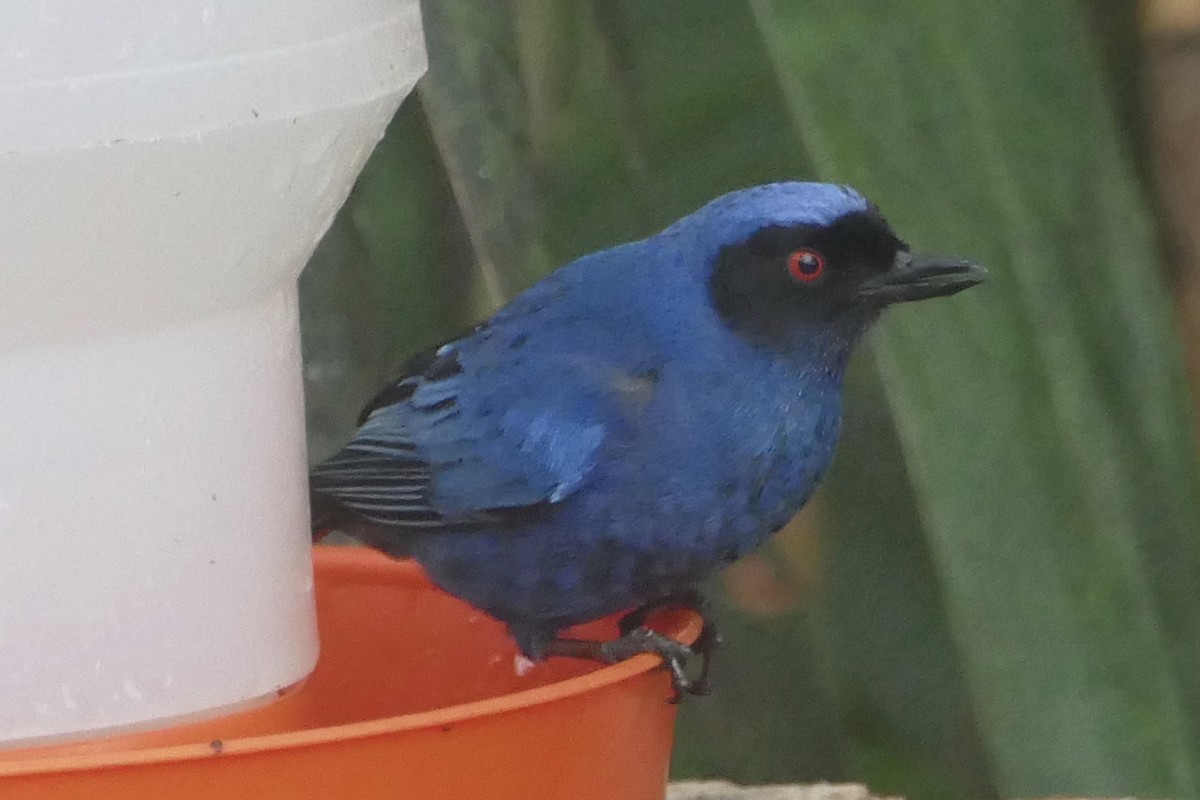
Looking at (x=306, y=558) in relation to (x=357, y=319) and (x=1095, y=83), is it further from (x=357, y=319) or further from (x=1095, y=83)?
(x=1095, y=83)

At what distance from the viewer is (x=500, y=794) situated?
732mm

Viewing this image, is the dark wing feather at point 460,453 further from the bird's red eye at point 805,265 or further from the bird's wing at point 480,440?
the bird's red eye at point 805,265

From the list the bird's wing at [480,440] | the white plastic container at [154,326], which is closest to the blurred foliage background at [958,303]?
the bird's wing at [480,440]

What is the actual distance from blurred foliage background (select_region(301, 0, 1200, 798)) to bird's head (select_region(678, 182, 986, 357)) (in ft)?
0.61

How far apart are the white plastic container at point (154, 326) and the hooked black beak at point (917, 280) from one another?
376 mm

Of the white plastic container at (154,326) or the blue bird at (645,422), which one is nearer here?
the white plastic container at (154,326)

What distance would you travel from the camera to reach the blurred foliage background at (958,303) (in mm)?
1272

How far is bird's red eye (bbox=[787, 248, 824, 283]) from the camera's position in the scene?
109cm

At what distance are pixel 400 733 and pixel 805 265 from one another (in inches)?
20.2

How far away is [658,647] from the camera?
0.97 m

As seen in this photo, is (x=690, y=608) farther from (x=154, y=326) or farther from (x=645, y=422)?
(x=154, y=326)

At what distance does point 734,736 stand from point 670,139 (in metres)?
0.54

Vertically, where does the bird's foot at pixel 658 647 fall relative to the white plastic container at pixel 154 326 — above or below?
below

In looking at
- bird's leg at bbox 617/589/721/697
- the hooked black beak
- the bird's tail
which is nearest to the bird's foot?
bird's leg at bbox 617/589/721/697
